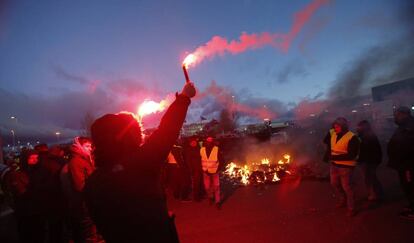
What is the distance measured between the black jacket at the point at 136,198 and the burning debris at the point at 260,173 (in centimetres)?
964

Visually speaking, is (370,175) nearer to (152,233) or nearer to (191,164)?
(191,164)

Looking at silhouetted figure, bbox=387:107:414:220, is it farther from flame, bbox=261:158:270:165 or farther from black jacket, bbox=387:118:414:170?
flame, bbox=261:158:270:165

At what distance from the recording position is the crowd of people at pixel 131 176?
1.80 m

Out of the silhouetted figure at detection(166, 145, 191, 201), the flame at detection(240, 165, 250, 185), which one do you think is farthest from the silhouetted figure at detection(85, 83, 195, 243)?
the flame at detection(240, 165, 250, 185)

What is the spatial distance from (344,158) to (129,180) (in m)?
6.48

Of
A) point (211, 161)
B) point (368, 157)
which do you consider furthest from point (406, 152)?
point (211, 161)

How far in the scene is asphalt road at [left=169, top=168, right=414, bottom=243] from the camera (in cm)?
610

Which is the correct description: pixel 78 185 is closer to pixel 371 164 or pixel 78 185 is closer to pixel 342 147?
pixel 342 147

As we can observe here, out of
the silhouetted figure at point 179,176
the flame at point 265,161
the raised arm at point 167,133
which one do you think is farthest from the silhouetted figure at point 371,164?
the raised arm at point 167,133

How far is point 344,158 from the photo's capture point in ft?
23.8

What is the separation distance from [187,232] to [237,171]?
7.01 meters

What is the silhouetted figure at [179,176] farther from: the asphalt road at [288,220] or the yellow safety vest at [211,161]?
the yellow safety vest at [211,161]

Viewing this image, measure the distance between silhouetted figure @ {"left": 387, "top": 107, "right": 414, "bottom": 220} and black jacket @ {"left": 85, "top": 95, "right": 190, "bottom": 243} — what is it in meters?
6.40

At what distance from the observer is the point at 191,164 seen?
10.4 meters
